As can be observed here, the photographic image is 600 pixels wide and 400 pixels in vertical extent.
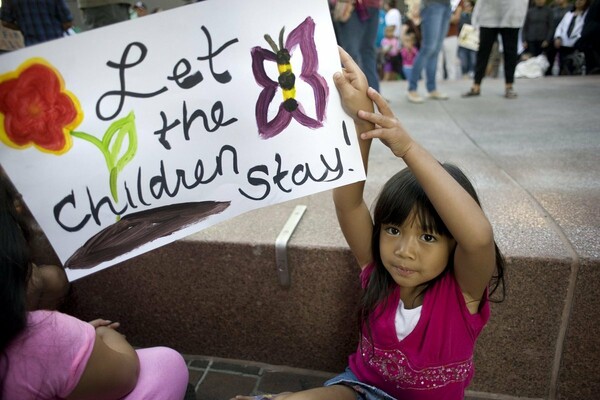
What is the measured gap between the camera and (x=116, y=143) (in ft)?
3.33

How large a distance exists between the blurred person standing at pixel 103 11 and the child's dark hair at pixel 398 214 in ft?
6.42

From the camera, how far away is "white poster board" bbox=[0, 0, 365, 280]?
37.6 inches

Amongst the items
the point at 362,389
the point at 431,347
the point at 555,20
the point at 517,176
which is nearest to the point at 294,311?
the point at 362,389

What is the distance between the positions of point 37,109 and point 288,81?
22.8 inches

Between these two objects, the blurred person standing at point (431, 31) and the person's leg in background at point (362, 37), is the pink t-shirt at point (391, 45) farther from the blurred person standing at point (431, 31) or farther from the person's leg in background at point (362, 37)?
the person's leg in background at point (362, 37)

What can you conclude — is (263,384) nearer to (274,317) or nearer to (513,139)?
(274,317)

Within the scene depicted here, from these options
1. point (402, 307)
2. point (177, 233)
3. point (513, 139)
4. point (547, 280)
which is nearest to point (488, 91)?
point (513, 139)

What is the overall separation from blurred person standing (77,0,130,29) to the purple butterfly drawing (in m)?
1.72

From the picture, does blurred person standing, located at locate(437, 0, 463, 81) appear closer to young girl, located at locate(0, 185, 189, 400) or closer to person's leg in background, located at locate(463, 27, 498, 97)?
person's leg in background, located at locate(463, 27, 498, 97)

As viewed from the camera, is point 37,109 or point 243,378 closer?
point 37,109

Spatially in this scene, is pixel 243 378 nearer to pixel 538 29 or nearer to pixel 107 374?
pixel 107 374

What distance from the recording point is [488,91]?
5633 mm

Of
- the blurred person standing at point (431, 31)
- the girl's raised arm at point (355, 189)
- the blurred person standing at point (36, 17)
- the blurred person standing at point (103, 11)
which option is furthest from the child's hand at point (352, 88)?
the blurred person standing at point (431, 31)

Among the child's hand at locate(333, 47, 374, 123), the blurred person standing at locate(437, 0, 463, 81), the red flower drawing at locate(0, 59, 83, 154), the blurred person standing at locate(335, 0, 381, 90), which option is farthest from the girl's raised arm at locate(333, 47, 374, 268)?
the blurred person standing at locate(437, 0, 463, 81)
